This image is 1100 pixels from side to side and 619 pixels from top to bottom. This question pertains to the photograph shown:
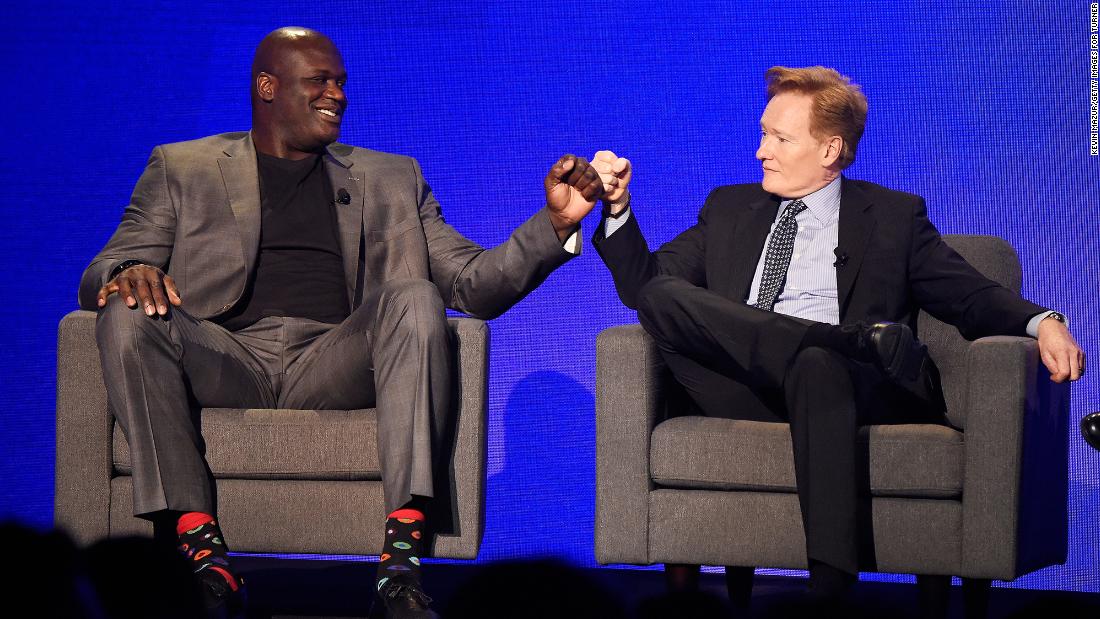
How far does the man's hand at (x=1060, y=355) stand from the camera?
97.9 inches

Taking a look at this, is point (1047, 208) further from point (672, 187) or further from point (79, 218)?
point (79, 218)

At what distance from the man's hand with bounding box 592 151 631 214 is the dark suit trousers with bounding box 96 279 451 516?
52 centimetres

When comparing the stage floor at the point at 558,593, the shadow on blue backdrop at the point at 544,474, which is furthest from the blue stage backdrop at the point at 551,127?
the stage floor at the point at 558,593

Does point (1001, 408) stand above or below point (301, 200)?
below

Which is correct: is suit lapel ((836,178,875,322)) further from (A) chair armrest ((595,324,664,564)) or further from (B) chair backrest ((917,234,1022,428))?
(A) chair armrest ((595,324,664,564))

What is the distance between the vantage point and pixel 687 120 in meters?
3.74

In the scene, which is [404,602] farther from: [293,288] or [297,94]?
[297,94]

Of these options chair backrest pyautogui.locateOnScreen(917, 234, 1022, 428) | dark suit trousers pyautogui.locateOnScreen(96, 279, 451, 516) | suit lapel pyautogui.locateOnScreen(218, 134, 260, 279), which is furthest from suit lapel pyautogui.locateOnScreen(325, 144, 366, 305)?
chair backrest pyautogui.locateOnScreen(917, 234, 1022, 428)

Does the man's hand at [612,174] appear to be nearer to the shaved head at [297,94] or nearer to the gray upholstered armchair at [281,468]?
the gray upholstered armchair at [281,468]

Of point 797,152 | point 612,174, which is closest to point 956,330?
point 797,152

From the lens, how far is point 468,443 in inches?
103

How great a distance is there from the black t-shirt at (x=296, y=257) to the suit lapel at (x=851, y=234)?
1.17 meters

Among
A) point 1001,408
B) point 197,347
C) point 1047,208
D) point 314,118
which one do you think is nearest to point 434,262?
point 314,118

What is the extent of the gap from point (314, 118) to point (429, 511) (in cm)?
110
